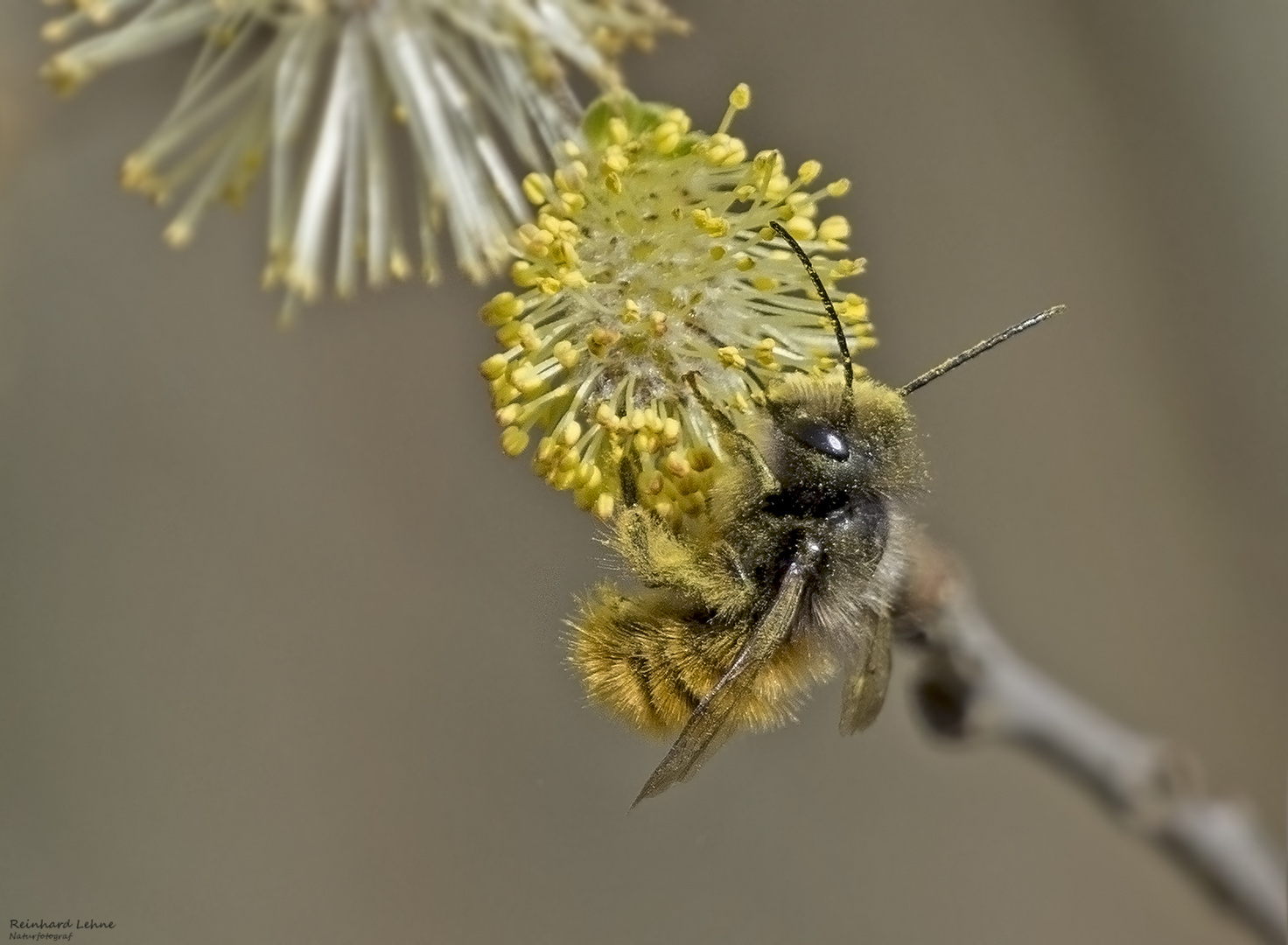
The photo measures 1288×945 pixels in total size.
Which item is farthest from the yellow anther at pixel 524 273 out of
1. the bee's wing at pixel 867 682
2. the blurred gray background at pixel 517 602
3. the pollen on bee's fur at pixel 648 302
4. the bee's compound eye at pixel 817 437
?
the blurred gray background at pixel 517 602

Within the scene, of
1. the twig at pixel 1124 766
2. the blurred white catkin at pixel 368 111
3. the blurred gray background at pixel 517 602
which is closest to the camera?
the blurred white catkin at pixel 368 111

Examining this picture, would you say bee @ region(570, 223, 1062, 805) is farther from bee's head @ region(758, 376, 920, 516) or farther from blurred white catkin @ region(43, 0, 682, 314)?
blurred white catkin @ region(43, 0, 682, 314)

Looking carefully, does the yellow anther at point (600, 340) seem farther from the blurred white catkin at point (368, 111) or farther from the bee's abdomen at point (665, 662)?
the bee's abdomen at point (665, 662)

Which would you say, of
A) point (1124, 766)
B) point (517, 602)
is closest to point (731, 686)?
point (1124, 766)

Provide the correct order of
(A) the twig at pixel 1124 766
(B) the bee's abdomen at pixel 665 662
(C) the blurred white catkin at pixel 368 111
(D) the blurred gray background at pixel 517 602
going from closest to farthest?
(C) the blurred white catkin at pixel 368 111, (B) the bee's abdomen at pixel 665 662, (A) the twig at pixel 1124 766, (D) the blurred gray background at pixel 517 602

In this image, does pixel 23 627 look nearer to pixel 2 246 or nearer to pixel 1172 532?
pixel 2 246

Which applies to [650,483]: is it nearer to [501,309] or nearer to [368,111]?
[501,309]

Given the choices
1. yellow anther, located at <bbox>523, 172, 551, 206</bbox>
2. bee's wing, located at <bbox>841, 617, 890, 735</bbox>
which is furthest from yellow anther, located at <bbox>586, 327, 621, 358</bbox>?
bee's wing, located at <bbox>841, 617, 890, 735</bbox>
